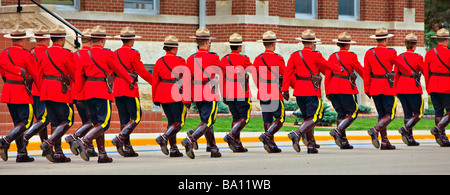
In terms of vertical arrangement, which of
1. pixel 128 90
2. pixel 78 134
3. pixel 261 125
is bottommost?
pixel 261 125

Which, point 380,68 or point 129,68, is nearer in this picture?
→ point 129,68

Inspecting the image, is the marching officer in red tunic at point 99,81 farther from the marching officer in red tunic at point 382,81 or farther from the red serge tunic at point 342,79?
the marching officer in red tunic at point 382,81

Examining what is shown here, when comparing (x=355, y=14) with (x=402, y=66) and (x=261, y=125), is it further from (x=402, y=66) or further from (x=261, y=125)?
(x=402, y=66)

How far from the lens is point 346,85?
48.3ft

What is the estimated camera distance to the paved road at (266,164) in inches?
443

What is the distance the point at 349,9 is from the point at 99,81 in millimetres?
15611

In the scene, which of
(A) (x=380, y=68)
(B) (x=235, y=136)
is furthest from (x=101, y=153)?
(A) (x=380, y=68)

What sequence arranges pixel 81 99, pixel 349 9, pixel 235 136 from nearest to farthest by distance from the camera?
pixel 81 99 → pixel 235 136 → pixel 349 9

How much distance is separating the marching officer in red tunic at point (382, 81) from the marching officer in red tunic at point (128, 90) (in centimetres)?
404

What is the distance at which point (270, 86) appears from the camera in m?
14.5

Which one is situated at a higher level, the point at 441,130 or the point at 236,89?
the point at 236,89

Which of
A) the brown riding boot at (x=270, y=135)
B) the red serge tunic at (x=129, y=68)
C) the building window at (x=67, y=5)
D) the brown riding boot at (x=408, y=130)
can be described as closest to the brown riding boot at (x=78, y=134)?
the red serge tunic at (x=129, y=68)

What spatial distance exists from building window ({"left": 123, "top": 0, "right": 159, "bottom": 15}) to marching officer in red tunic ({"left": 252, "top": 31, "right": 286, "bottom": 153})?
417 inches

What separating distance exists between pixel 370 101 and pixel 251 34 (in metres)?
5.10
